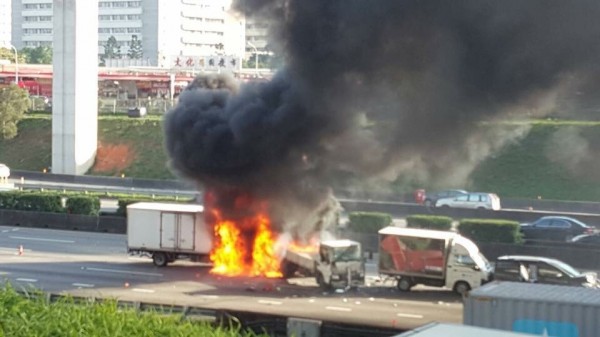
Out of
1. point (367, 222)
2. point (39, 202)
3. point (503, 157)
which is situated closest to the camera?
point (367, 222)

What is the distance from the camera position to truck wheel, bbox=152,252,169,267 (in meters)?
28.1

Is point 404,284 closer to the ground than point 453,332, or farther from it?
Result: closer to the ground

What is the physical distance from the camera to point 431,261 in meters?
24.7

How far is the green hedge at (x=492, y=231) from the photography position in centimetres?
3042

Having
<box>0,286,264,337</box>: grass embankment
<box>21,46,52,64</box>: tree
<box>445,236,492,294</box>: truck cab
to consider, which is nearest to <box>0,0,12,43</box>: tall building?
<box>21,46,52,64</box>: tree

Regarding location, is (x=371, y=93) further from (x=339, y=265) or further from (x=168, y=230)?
(x=168, y=230)

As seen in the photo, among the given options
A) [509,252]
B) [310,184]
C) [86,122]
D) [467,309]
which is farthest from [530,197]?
[467,309]

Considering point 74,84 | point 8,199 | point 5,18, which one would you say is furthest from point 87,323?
point 5,18

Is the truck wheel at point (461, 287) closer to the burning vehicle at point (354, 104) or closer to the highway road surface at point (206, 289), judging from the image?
the highway road surface at point (206, 289)

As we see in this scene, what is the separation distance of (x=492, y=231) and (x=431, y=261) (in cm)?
648

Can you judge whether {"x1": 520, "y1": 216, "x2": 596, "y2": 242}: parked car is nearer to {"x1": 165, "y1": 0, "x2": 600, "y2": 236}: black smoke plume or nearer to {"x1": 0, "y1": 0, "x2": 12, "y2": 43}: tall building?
{"x1": 165, "y1": 0, "x2": 600, "y2": 236}: black smoke plume

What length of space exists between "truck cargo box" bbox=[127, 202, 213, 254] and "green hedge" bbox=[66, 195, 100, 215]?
720 cm

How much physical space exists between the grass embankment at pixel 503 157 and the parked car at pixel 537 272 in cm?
1534

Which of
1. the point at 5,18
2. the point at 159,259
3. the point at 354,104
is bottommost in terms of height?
the point at 159,259
